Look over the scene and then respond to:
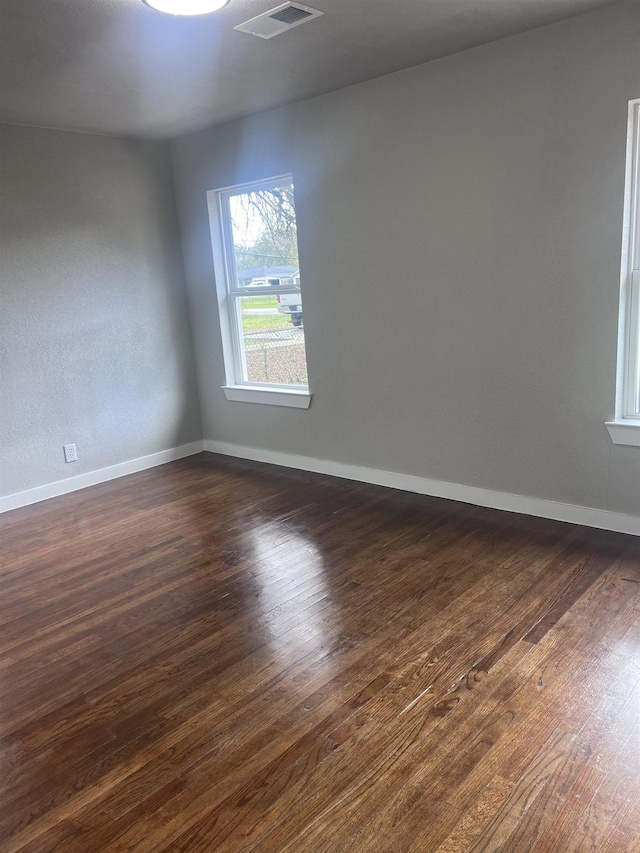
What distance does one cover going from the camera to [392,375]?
160 inches

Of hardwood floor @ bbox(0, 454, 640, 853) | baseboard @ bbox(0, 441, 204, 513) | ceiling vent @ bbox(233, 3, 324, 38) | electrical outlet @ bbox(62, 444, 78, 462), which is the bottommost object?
hardwood floor @ bbox(0, 454, 640, 853)

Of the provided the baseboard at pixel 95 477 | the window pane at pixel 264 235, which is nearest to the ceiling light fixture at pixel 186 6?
the window pane at pixel 264 235

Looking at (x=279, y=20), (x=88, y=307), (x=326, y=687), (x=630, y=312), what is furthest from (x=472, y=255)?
(x=88, y=307)

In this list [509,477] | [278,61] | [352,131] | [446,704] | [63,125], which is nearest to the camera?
[446,704]

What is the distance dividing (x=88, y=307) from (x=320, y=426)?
1.87 metres

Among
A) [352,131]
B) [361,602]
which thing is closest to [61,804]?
[361,602]

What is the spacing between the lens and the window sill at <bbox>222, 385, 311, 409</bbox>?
4.66 meters

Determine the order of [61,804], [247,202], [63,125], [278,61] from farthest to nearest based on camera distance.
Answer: [247,202]
[63,125]
[278,61]
[61,804]

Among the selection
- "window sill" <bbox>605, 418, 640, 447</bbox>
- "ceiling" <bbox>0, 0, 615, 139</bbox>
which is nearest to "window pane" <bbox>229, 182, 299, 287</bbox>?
"ceiling" <bbox>0, 0, 615, 139</bbox>

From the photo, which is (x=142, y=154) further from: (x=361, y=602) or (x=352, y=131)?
(x=361, y=602)

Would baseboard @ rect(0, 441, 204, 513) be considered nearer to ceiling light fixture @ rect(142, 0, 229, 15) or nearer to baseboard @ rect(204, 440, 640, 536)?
baseboard @ rect(204, 440, 640, 536)

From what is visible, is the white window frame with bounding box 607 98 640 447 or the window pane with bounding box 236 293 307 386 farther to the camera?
the window pane with bounding box 236 293 307 386

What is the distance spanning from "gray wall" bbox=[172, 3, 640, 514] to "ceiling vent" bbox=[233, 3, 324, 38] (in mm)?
1040

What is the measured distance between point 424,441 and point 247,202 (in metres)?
2.24
